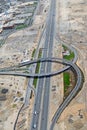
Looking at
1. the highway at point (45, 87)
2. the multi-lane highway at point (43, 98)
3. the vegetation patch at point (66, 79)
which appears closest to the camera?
the multi-lane highway at point (43, 98)

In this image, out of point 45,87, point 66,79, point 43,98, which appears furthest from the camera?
point 66,79

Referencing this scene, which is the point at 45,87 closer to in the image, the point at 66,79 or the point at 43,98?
the point at 43,98

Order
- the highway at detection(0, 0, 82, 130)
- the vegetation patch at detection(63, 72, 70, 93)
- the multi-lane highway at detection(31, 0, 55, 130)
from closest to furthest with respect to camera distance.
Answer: the multi-lane highway at detection(31, 0, 55, 130), the highway at detection(0, 0, 82, 130), the vegetation patch at detection(63, 72, 70, 93)

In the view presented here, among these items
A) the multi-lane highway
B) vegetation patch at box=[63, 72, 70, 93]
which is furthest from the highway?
vegetation patch at box=[63, 72, 70, 93]

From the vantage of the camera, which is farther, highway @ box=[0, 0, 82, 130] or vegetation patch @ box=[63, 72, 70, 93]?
vegetation patch @ box=[63, 72, 70, 93]

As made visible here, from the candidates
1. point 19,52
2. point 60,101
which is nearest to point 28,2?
point 19,52

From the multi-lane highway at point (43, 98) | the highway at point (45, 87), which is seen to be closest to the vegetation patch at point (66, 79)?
the highway at point (45, 87)

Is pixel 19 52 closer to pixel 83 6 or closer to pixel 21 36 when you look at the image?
pixel 21 36

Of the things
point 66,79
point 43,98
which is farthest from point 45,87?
point 66,79

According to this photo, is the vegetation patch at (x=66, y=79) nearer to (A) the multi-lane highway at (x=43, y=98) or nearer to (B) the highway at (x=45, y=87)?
(B) the highway at (x=45, y=87)

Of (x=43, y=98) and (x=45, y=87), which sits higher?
(x=45, y=87)

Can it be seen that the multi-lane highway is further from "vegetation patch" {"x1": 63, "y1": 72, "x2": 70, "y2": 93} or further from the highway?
"vegetation patch" {"x1": 63, "y1": 72, "x2": 70, "y2": 93}
